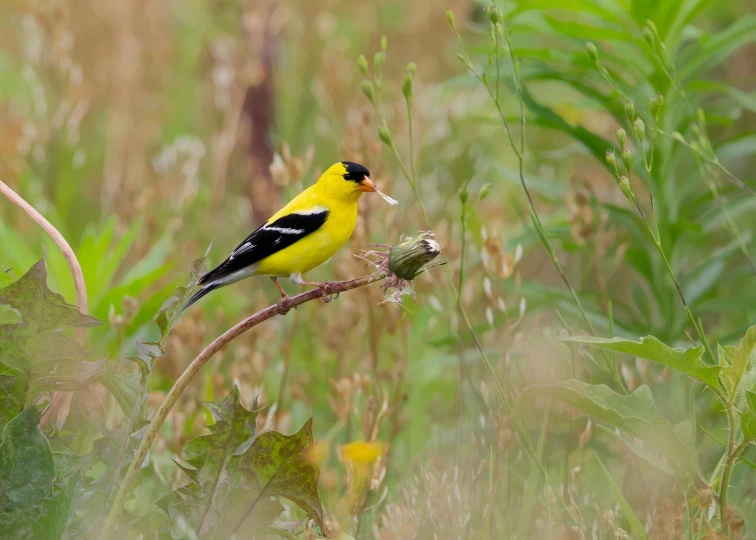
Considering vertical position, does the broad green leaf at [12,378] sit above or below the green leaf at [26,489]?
above

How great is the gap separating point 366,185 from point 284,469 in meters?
0.73

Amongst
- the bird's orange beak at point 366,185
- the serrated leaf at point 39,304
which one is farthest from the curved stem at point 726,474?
the serrated leaf at point 39,304

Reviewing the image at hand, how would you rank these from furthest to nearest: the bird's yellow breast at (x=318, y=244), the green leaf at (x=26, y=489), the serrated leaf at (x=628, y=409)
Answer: the bird's yellow breast at (x=318, y=244) → the serrated leaf at (x=628, y=409) → the green leaf at (x=26, y=489)

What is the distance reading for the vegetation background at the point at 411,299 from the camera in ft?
4.94

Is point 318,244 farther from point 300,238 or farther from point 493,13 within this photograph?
point 493,13

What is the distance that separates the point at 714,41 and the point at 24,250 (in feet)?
7.75

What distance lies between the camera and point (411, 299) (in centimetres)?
241

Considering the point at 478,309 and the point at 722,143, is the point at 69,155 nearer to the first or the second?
the point at 478,309

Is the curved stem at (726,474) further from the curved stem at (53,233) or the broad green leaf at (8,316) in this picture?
the broad green leaf at (8,316)

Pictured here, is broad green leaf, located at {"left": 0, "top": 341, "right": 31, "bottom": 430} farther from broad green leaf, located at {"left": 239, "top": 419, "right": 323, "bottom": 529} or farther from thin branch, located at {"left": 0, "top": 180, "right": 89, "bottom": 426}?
broad green leaf, located at {"left": 239, "top": 419, "right": 323, "bottom": 529}

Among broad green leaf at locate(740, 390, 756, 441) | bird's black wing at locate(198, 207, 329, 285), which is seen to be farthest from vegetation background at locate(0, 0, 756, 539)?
bird's black wing at locate(198, 207, 329, 285)

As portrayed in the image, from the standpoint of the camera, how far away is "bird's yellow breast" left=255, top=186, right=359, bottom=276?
190 cm

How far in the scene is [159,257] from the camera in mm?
2906

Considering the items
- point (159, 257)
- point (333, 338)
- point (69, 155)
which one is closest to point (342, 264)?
point (333, 338)
